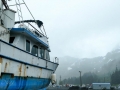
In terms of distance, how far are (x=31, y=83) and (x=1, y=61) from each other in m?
3.25

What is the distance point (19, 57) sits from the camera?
816cm

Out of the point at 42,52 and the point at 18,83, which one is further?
the point at 42,52

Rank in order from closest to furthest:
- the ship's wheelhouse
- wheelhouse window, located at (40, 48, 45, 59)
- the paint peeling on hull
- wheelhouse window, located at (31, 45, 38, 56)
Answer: the paint peeling on hull, the ship's wheelhouse, wheelhouse window, located at (31, 45, 38, 56), wheelhouse window, located at (40, 48, 45, 59)

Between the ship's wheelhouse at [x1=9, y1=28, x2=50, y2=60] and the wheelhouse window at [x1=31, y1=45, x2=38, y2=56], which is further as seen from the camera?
the wheelhouse window at [x1=31, y1=45, x2=38, y2=56]

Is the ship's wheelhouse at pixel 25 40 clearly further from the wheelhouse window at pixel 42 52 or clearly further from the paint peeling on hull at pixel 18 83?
the paint peeling on hull at pixel 18 83

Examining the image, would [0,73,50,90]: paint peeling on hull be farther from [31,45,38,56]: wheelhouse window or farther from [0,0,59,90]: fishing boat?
[31,45,38,56]: wheelhouse window

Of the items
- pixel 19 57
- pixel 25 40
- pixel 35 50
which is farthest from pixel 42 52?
pixel 19 57

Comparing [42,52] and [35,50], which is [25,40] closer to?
[35,50]

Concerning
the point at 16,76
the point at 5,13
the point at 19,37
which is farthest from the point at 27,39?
the point at 16,76

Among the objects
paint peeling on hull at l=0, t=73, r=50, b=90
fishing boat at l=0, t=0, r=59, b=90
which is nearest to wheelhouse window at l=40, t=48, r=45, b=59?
fishing boat at l=0, t=0, r=59, b=90

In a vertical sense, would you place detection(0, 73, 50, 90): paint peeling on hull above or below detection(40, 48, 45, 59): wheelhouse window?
below

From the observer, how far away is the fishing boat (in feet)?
24.0

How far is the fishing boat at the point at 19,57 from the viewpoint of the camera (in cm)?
732

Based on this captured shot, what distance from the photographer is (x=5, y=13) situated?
9.29 meters
